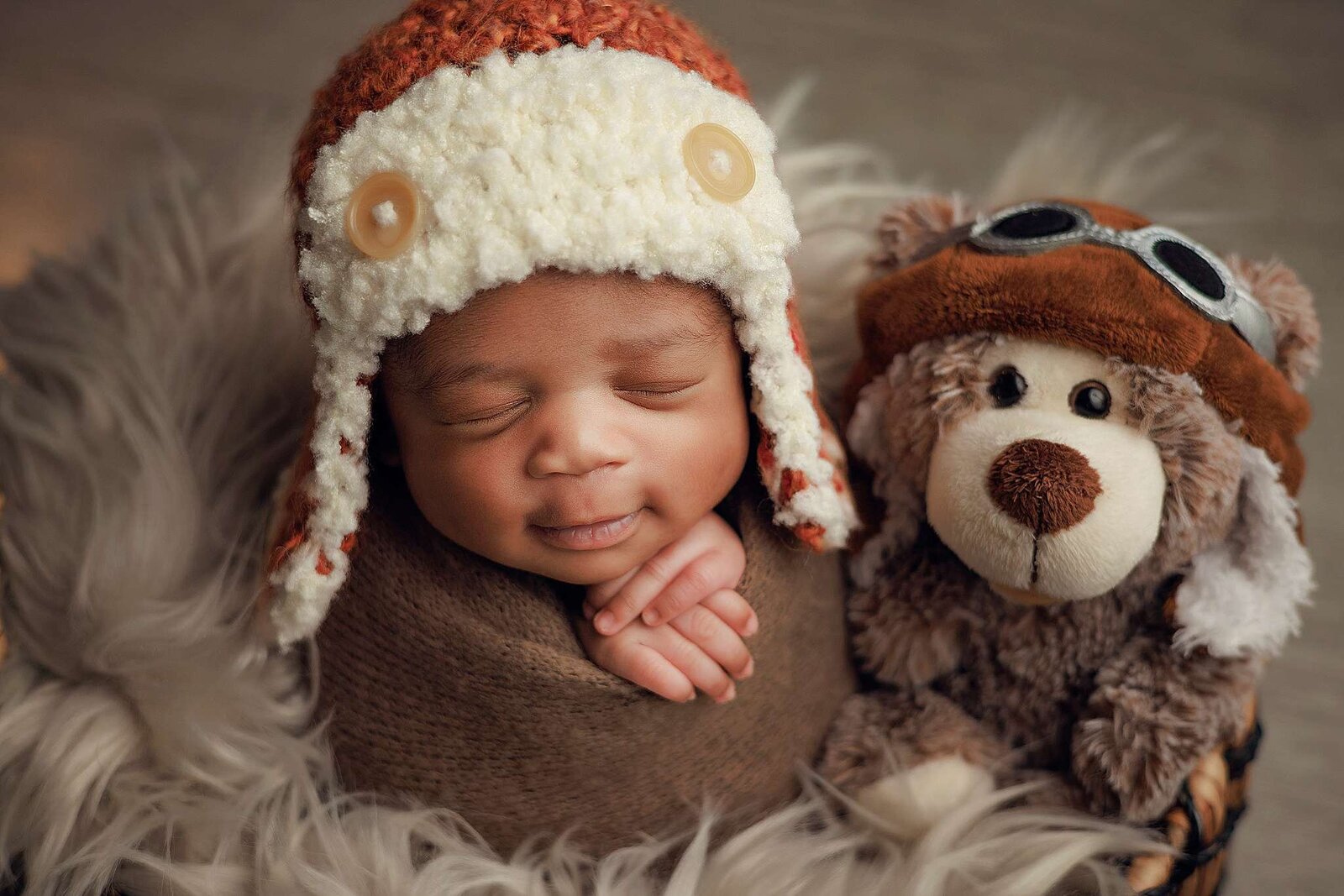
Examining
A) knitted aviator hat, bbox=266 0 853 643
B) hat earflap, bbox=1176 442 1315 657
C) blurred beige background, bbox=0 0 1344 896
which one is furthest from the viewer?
blurred beige background, bbox=0 0 1344 896

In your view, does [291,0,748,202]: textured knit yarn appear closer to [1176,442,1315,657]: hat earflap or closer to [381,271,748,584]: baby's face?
[381,271,748,584]: baby's face

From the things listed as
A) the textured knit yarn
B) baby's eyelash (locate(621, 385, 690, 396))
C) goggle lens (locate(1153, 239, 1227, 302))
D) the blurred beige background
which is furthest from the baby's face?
the blurred beige background

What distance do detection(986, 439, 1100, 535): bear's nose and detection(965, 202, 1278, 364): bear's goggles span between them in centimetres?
12

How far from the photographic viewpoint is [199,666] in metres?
0.76

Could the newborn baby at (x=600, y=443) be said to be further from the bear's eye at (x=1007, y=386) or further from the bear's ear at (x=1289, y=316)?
the bear's ear at (x=1289, y=316)

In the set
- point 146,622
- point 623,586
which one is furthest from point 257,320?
point 623,586

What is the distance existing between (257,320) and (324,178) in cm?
30

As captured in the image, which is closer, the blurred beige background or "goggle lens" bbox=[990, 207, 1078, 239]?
"goggle lens" bbox=[990, 207, 1078, 239]

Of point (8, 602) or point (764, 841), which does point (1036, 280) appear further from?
point (8, 602)

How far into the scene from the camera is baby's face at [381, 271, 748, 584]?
2.02 feet

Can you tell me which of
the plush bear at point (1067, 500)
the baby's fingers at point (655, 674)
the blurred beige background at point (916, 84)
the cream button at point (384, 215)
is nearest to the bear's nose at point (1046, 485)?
the plush bear at point (1067, 500)

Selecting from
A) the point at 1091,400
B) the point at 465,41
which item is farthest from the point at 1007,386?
the point at 465,41

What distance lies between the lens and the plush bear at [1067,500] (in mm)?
658

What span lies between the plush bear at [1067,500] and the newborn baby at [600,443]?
12 cm
